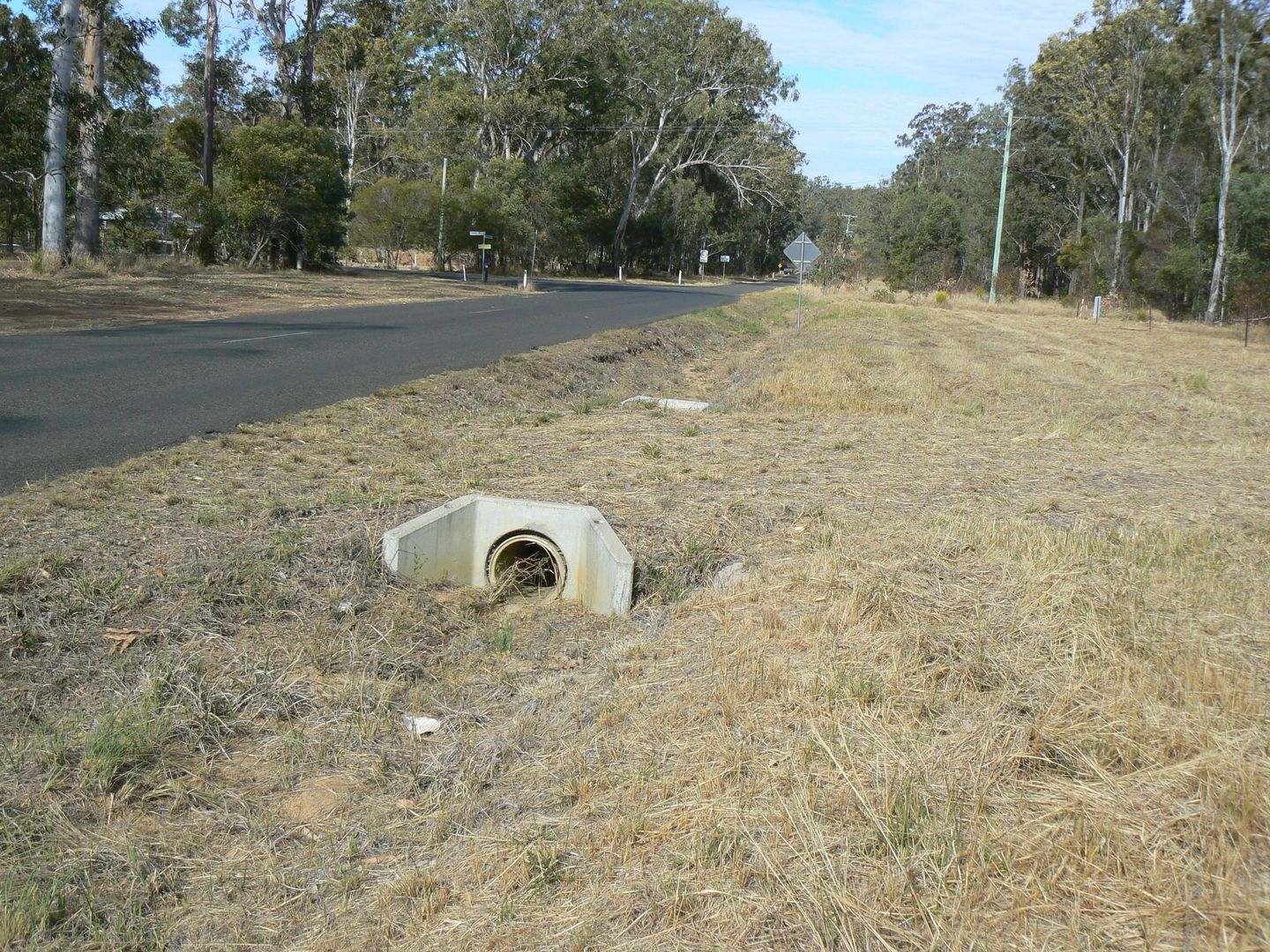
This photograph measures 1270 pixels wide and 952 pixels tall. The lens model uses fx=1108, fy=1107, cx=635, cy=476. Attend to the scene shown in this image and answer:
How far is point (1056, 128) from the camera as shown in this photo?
6075cm

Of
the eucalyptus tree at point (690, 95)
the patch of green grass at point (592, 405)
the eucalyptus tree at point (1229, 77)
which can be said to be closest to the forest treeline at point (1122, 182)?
the eucalyptus tree at point (1229, 77)

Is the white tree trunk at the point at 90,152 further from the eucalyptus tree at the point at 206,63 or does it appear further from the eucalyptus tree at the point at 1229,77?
the eucalyptus tree at the point at 1229,77

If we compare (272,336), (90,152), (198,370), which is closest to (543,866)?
(198,370)

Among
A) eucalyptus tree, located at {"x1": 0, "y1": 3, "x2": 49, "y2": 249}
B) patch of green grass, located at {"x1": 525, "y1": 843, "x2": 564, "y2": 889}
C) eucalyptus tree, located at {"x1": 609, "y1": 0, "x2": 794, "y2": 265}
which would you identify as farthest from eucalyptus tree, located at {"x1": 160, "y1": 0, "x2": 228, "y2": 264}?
patch of green grass, located at {"x1": 525, "y1": 843, "x2": 564, "y2": 889}

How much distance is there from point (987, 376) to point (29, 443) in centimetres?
1449

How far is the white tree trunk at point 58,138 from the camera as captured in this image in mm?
25516

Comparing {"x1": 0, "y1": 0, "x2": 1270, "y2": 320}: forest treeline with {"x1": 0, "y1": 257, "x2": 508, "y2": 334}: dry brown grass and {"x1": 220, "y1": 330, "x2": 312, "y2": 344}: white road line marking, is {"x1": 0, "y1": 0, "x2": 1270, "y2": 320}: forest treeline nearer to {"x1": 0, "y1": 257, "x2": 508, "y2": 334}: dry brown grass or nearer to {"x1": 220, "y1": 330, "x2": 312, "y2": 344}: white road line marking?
{"x1": 0, "y1": 257, "x2": 508, "y2": 334}: dry brown grass

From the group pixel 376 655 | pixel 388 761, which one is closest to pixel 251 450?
pixel 376 655

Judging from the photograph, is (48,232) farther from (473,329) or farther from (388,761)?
(388,761)

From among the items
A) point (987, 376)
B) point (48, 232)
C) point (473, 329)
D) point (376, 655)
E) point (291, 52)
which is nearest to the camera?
point (376, 655)

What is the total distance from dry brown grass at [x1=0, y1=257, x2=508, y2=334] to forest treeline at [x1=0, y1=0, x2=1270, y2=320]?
6.54 ft

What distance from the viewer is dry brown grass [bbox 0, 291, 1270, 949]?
3564 millimetres

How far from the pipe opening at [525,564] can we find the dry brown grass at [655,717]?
430mm

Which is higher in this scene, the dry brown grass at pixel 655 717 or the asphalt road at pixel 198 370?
the asphalt road at pixel 198 370
